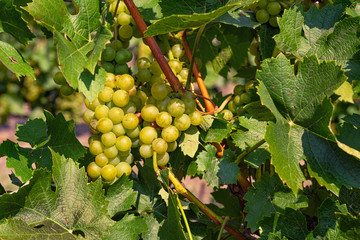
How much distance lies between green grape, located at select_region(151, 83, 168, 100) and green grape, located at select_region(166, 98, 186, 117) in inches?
0.7

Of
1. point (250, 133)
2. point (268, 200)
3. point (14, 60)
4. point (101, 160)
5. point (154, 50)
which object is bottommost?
point (268, 200)

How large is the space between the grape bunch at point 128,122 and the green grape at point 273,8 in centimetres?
25

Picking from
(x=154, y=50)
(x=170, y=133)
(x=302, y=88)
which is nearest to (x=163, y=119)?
(x=170, y=133)

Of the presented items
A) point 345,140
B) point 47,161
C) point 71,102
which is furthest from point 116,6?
point 71,102

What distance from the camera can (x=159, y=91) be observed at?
722 millimetres

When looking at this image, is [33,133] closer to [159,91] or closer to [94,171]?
[94,171]

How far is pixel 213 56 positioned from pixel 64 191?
0.55 meters

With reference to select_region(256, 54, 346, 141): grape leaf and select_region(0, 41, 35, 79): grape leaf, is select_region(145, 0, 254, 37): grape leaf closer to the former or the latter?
select_region(256, 54, 346, 141): grape leaf

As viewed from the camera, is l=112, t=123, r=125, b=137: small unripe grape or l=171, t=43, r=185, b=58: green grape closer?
l=112, t=123, r=125, b=137: small unripe grape

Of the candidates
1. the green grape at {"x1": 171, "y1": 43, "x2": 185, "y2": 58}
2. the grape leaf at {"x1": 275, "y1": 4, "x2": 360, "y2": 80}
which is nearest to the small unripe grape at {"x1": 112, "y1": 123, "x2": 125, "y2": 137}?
the green grape at {"x1": 171, "y1": 43, "x2": 185, "y2": 58}

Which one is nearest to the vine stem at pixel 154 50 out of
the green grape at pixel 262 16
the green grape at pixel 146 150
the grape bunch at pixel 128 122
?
the grape bunch at pixel 128 122

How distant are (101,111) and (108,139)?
2.1 inches

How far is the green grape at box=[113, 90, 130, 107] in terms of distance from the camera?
72 centimetres

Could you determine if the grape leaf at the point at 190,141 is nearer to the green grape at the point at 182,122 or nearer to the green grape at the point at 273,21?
the green grape at the point at 182,122
